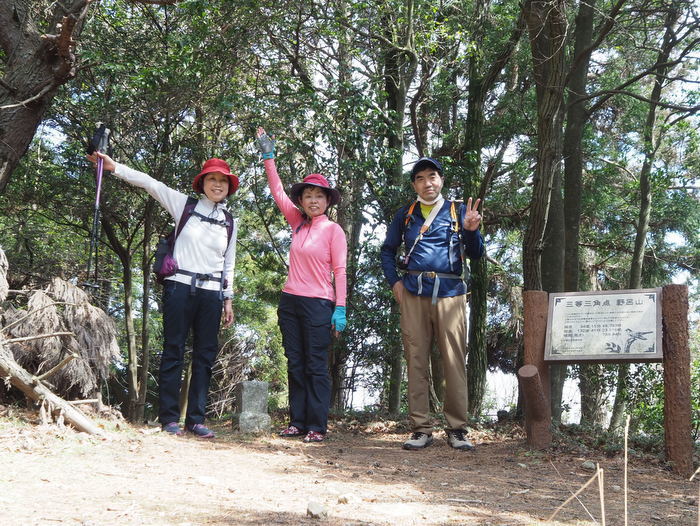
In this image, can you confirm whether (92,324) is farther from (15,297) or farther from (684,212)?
(684,212)

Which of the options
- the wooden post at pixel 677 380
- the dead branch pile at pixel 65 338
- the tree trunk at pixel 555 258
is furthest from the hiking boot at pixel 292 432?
the tree trunk at pixel 555 258

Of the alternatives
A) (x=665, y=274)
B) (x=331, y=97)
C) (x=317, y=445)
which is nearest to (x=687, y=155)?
(x=665, y=274)

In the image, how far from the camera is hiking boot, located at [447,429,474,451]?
18.7 feet

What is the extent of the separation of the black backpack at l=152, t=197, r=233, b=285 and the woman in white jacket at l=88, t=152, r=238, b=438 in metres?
0.02

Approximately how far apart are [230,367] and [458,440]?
11.8 m

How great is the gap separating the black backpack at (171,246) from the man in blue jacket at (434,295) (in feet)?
5.23

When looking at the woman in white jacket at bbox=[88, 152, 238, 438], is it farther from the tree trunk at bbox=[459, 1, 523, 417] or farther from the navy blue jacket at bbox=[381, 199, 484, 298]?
the tree trunk at bbox=[459, 1, 523, 417]

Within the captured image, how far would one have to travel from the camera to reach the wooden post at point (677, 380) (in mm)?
5113

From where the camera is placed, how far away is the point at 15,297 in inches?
276

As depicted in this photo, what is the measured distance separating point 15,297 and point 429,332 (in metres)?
4.36

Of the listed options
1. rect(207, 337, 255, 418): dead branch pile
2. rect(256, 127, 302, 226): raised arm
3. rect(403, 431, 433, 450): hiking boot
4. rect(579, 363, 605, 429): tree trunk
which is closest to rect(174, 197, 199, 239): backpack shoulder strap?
rect(256, 127, 302, 226): raised arm

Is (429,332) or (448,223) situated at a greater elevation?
(448,223)

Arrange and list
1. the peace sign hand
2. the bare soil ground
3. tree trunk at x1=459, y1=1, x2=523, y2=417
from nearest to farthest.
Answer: the bare soil ground → the peace sign hand → tree trunk at x1=459, y1=1, x2=523, y2=417

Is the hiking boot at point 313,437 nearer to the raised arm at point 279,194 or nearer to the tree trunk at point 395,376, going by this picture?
the raised arm at point 279,194
